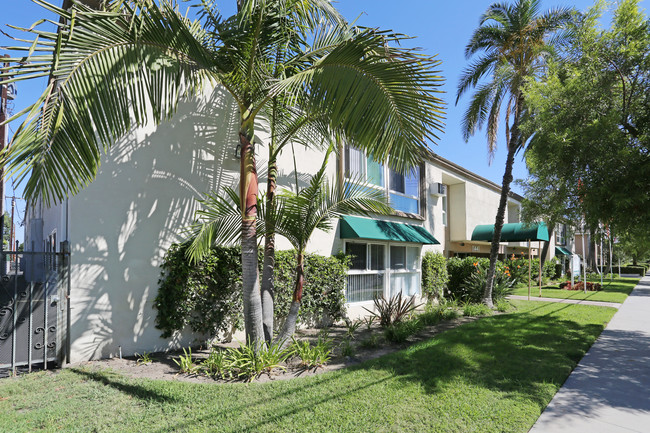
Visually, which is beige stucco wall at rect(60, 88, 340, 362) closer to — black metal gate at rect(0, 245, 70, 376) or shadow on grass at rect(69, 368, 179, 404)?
black metal gate at rect(0, 245, 70, 376)

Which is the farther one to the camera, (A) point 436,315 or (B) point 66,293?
(A) point 436,315

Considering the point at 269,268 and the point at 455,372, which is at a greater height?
the point at 269,268

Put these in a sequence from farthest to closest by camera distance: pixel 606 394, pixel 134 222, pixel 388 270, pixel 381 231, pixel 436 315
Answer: pixel 388 270, pixel 381 231, pixel 436 315, pixel 134 222, pixel 606 394

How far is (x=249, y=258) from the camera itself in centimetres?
612

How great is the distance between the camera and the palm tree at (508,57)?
12.2m

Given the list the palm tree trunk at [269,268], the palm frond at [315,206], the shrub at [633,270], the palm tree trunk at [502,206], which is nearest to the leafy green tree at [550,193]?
the palm frond at [315,206]

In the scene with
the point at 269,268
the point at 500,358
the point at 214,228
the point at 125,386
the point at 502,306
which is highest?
the point at 214,228

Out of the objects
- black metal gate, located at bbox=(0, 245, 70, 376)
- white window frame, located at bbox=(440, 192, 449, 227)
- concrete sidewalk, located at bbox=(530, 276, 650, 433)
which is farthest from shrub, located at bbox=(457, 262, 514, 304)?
black metal gate, located at bbox=(0, 245, 70, 376)

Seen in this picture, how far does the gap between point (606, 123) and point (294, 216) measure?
543cm

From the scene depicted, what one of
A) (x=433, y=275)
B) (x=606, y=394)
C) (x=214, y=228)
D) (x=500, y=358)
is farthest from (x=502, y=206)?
(x=214, y=228)

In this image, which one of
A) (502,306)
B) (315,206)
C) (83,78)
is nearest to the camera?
(83,78)

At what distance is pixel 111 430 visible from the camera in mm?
4117

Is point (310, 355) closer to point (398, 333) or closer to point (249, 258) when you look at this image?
point (249, 258)

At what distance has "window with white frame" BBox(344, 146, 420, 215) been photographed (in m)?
11.7
